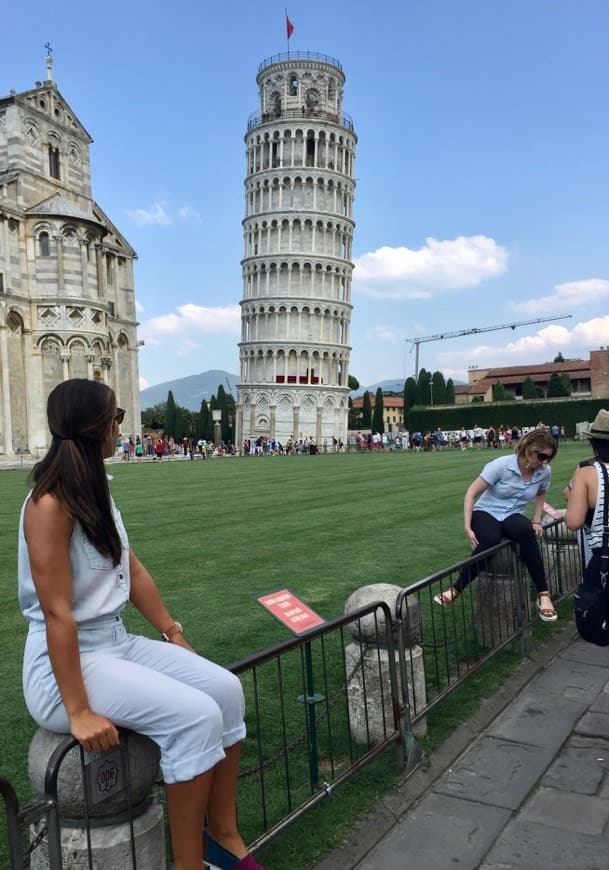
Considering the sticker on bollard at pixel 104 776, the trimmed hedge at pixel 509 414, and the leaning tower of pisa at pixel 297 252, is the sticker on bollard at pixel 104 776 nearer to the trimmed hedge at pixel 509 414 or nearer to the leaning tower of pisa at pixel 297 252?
the trimmed hedge at pixel 509 414

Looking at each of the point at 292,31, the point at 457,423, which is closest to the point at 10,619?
the point at 457,423

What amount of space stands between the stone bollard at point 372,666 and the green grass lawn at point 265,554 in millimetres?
258

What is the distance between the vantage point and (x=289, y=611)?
392 centimetres

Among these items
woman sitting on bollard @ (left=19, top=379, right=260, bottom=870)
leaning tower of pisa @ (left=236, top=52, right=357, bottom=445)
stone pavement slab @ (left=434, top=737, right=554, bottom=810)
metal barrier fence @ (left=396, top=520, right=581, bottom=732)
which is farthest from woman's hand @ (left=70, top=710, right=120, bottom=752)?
leaning tower of pisa @ (left=236, top=52, right=357, bottom=445)

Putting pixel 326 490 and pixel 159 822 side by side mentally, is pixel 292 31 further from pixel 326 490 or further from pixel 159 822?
pixel 159 822

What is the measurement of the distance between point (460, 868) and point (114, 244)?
56303mm

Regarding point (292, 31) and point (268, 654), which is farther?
point (292, 31)

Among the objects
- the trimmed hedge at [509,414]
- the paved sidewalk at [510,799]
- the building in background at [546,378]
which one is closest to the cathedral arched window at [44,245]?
the trimmed hedge at [509,414]

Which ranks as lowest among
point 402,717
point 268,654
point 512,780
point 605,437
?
point 512,780

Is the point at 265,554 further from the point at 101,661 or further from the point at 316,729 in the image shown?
the point at 101,661

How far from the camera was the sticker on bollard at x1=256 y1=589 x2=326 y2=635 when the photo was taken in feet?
12.5

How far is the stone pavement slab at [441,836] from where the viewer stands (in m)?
3.67

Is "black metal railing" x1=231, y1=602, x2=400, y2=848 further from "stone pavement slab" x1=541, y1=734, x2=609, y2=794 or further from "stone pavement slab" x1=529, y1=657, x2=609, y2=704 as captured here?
"stone pavement slab" x1=529, y1=657, x2=609, y2=704

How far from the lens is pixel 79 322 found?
4731cm
